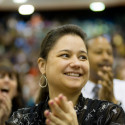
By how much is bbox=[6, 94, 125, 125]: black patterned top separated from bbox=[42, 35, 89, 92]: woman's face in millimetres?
92

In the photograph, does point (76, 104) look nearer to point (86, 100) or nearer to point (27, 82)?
point (86, 100)

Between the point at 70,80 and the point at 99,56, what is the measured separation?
129cm

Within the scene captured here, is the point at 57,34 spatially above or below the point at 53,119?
above

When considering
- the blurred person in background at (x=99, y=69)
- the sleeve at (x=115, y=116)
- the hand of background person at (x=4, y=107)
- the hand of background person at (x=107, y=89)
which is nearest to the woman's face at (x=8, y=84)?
the hand of background person at (x=4, y=107)

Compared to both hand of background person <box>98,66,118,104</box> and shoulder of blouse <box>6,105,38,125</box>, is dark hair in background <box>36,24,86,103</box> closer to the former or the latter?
shoulder of blouse <box>6,105,38,125</box>

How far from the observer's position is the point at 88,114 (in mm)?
1616

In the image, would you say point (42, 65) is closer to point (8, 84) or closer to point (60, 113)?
point (60, 113)

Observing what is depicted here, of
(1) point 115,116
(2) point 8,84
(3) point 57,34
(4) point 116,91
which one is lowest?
(1) point 115,116

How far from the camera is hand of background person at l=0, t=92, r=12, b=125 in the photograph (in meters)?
2.63

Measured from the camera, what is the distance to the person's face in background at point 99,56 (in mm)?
2836

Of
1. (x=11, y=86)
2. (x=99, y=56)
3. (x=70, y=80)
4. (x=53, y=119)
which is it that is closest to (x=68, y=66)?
(x=70, y=80)

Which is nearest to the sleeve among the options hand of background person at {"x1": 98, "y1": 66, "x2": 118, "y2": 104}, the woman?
the woman

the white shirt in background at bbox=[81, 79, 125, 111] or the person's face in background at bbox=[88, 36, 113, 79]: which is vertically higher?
the person's face in background at bbox=[88, 36, 113, 79]

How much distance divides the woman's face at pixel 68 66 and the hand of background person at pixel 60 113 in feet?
0.73
